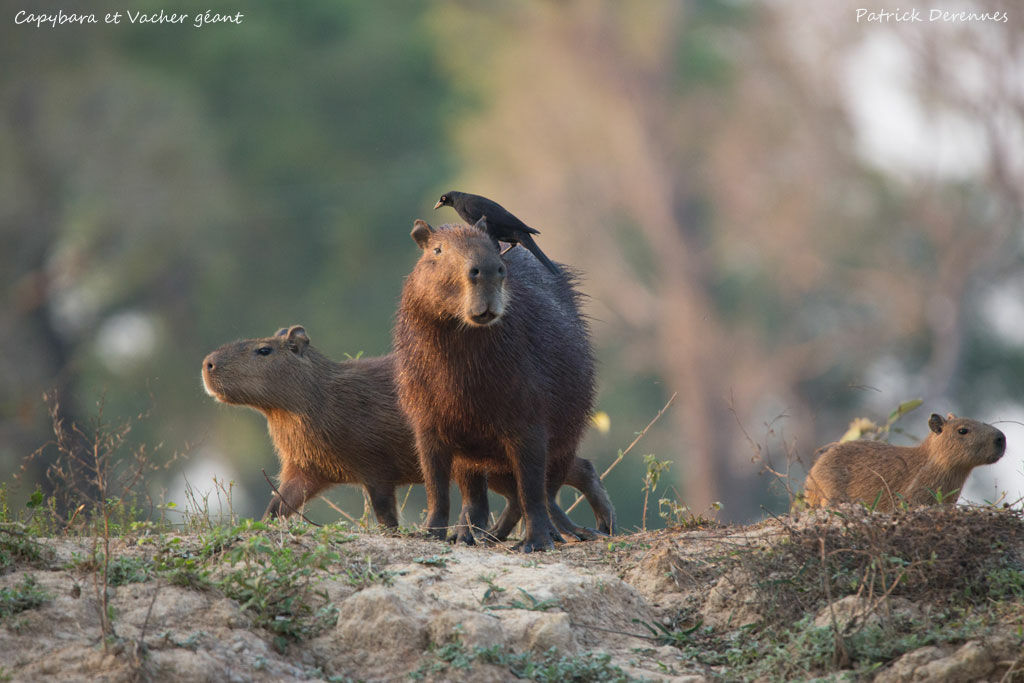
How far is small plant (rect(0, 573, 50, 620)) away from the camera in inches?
174

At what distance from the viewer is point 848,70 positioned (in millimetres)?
22375

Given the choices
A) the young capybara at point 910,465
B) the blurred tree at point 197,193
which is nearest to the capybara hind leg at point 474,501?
the young capybara at point 910,465

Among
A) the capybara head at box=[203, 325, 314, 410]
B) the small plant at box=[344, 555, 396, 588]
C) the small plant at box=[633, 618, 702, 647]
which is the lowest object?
the small plant at box=[633, 618, 702, 647]

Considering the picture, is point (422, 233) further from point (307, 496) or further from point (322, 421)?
point (307, 496)

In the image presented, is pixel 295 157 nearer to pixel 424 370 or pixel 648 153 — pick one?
pixel 648 153

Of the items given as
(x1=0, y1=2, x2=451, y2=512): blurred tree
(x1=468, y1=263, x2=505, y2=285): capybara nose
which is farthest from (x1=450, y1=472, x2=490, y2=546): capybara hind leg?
(x1=0, y1=2, x2=451, y2=512): blurred tree

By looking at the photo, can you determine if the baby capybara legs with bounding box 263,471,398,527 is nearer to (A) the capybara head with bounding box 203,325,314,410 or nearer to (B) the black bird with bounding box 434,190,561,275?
(A) the capybara head with bounding box 203,325,314,410

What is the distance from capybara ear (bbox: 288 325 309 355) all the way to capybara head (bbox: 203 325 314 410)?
0.25 feet

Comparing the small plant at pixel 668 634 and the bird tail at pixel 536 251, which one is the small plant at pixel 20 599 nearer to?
the small plant at pixel 668 634

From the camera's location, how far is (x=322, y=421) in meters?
7.29

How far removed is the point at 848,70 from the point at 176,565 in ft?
64.7

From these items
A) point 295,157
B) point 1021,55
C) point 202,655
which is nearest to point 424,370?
point 202,655

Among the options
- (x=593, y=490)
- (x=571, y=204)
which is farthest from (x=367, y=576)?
(x=571, y=204)

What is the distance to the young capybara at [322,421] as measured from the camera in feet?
23.9
